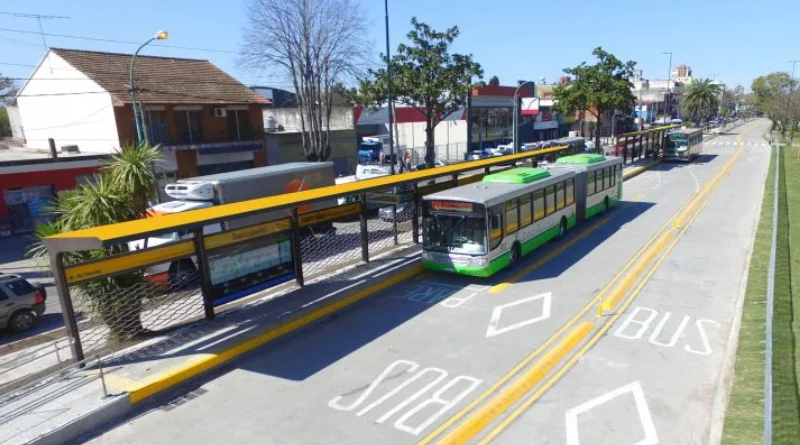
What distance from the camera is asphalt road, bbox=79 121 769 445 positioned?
7.54 m

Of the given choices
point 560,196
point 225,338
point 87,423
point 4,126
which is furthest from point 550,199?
point 4,126

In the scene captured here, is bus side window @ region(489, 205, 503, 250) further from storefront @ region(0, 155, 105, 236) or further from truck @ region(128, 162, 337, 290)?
storefront @ region(0, 155, 105, 236)

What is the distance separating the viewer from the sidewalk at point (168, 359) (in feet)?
25.0

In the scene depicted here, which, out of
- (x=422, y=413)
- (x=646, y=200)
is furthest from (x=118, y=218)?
(x=646, y=200)

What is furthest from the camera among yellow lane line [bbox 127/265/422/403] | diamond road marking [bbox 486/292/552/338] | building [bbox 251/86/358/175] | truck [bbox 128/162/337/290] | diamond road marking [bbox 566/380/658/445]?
building [bbox 251/86/358/175]

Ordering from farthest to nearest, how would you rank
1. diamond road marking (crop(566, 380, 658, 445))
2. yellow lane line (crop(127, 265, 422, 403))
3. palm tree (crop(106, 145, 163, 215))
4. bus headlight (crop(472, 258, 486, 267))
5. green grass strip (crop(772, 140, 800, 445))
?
bus headlight (crop(472, 258, 486, 267))
palm tree (crop(106, 145, 163, 215))
yellow lane line (crop(127, 265, 422, 403))
diamond road marking (crop(566, 380, 658, 445))
green grass strip (crop(772, 140, 800, 445))

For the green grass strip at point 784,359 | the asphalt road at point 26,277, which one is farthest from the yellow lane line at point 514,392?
the asphalt road at point 26,277

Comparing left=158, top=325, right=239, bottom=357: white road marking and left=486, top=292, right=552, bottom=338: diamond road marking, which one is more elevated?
left=158, top=325, right=239, bottom=357: white road marking

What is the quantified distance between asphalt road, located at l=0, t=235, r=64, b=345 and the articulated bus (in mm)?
10217

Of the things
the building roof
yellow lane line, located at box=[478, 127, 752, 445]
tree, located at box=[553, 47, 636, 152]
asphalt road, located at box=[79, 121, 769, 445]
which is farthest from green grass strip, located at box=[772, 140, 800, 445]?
the building roof

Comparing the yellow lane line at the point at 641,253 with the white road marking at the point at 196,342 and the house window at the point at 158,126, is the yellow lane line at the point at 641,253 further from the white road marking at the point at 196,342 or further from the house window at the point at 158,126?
the house window at the point at 158,126

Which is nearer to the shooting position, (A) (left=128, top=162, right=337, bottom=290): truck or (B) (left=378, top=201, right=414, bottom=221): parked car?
(A) (left=128, top=162, right=337, bottom=290): truck

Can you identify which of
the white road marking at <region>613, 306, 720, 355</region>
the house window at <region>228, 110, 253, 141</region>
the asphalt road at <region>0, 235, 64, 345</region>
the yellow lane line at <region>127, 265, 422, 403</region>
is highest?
the house window at <region>228, 110, 253, 141</region>

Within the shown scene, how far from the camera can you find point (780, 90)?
9038 cm
